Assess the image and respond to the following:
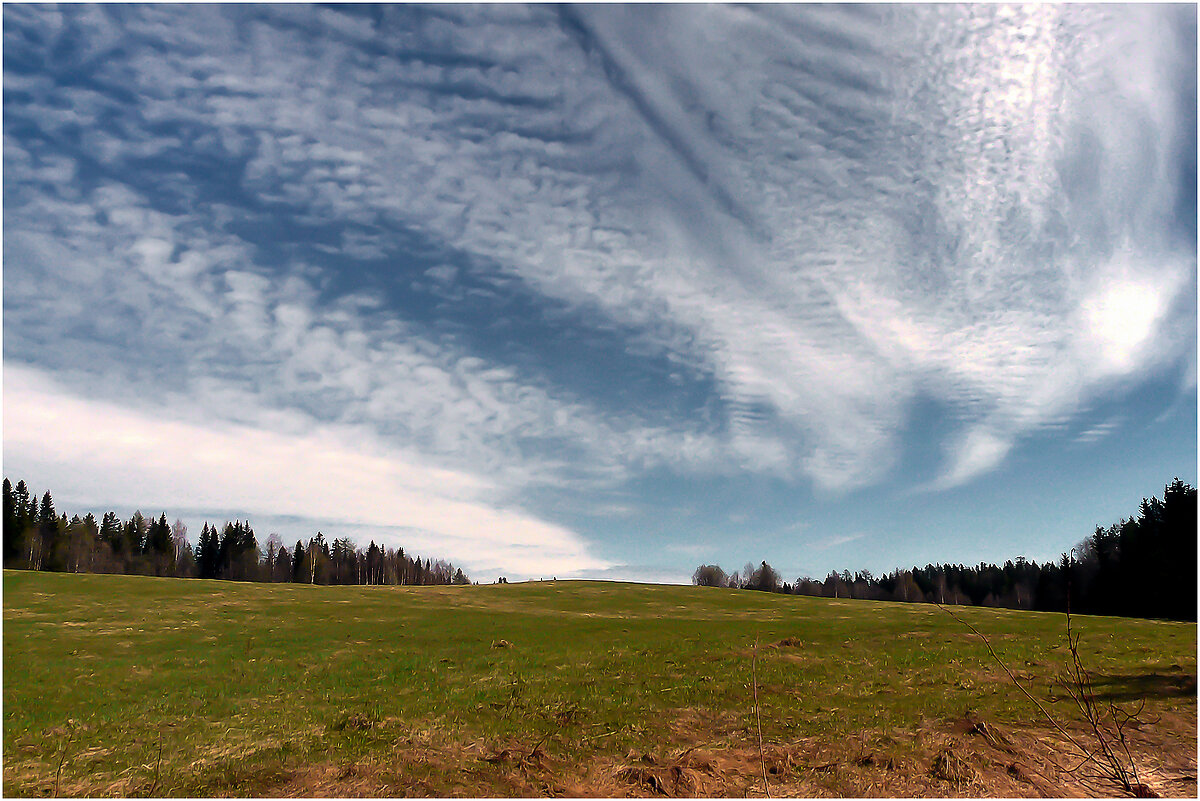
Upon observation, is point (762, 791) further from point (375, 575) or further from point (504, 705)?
point (375, 575)

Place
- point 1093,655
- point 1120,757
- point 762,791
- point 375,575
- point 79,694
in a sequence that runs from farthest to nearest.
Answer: point 375,575 → point 1093,655 → point 79,694 → point 1120,757 → point 762,791

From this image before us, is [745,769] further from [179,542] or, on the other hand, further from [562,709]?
[179,542]

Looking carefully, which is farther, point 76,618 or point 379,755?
point 76,618

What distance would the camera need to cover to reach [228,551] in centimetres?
16125

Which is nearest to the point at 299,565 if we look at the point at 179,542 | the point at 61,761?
the point at 179,542

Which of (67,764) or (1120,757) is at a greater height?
(1120,757)

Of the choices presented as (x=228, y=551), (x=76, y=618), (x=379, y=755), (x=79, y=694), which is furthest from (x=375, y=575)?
(x=379, y=755)

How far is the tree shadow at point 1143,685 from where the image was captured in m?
22.0

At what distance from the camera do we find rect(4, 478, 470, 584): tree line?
123m

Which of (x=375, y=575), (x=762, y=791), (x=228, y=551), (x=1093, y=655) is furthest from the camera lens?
(x=375, y=575)

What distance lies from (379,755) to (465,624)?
117 feet

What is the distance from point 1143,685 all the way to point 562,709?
2183 cm

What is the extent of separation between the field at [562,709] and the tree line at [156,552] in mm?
102304

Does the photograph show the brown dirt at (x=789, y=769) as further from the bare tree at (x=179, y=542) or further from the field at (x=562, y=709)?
the bare tree at (x=179, y=542)
